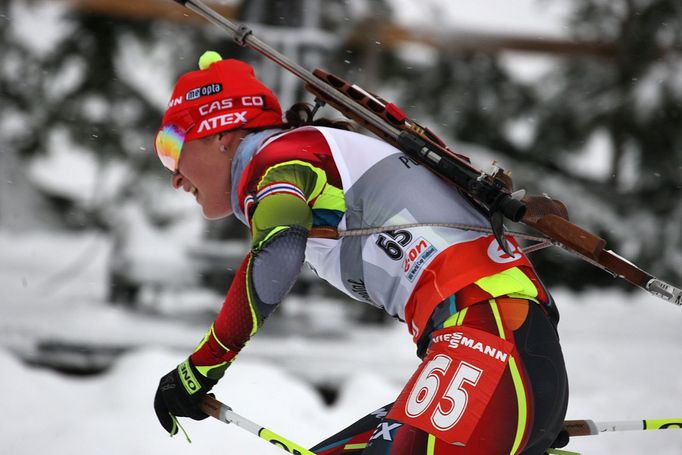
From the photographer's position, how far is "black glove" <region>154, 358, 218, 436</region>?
1940 mm

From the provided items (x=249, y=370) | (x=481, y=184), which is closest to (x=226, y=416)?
(x=481, y=184)

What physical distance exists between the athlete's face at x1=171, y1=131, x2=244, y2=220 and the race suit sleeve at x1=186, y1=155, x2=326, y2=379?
0.21 m

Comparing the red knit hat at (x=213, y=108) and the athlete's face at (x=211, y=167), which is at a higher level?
the red knit hat at (x=213, y=108)

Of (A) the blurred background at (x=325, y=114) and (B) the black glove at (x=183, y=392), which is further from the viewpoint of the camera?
(A) the blurred background at (x=325, y=114)

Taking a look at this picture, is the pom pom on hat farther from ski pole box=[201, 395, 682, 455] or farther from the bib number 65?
the bib number 65

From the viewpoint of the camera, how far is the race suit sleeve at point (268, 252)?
1.77 m

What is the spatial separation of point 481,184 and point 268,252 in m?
0.53

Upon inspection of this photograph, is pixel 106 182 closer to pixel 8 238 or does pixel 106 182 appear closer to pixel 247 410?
pixel 8 238

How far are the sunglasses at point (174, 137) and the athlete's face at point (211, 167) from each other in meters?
0.02

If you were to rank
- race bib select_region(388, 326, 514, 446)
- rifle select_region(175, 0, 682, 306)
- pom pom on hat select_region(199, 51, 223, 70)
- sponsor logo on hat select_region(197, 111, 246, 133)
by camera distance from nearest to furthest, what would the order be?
race bib select_region(388, 326, 514, 446) → rifle select_region(175, 0, 682, 306) → sponsor logo on hat select_region(197, 111, 246, 133) → pom pom on hat select_region(199, 51, 223, 70)

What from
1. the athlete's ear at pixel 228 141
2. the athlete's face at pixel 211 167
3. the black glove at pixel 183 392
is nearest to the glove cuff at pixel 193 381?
the black glove at pixel 183 392

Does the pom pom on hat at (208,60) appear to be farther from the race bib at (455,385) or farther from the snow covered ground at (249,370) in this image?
the snow covered ground at (249,370)

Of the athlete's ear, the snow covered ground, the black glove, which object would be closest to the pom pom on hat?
the athlete's ear

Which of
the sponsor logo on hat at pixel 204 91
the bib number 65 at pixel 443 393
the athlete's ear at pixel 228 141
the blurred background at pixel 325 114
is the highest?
the blurred background at pixel 325 114
